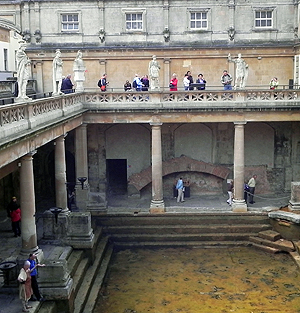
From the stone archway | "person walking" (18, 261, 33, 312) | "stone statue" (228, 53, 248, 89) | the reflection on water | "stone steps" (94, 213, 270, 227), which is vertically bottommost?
the reflection on water

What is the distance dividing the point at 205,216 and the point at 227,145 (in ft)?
21.8

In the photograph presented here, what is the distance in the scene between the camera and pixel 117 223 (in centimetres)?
2884

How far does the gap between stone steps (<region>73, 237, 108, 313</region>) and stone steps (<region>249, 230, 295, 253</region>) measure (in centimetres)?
796

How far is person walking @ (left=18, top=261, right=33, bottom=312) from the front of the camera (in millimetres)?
16156

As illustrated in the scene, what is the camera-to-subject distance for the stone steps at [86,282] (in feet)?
63.1

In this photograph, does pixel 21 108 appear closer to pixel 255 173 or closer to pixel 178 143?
pixel 178 143

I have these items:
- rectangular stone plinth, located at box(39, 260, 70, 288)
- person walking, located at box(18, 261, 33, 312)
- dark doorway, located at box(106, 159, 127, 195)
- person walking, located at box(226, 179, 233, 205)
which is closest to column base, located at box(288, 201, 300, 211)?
person walking, located at box(226, 179, 233, 205)

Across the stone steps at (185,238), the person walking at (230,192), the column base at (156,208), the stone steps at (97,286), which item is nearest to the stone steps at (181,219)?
the column base at (156,208)

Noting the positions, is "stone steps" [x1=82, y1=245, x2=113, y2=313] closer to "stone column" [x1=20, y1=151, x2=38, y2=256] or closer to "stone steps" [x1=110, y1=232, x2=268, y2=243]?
"stone steps" [x1=110, y1=232, x2=268, y2=243]

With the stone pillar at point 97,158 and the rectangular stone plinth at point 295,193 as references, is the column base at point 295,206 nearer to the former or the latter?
the rectangular stone plinth at point 295,193

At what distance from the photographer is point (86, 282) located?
68.8 ft

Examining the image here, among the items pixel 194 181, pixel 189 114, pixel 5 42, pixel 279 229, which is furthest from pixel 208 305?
pixel 5 42

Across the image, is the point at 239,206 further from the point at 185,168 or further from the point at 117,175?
the point at 117,175

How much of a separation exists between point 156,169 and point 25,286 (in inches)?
578
